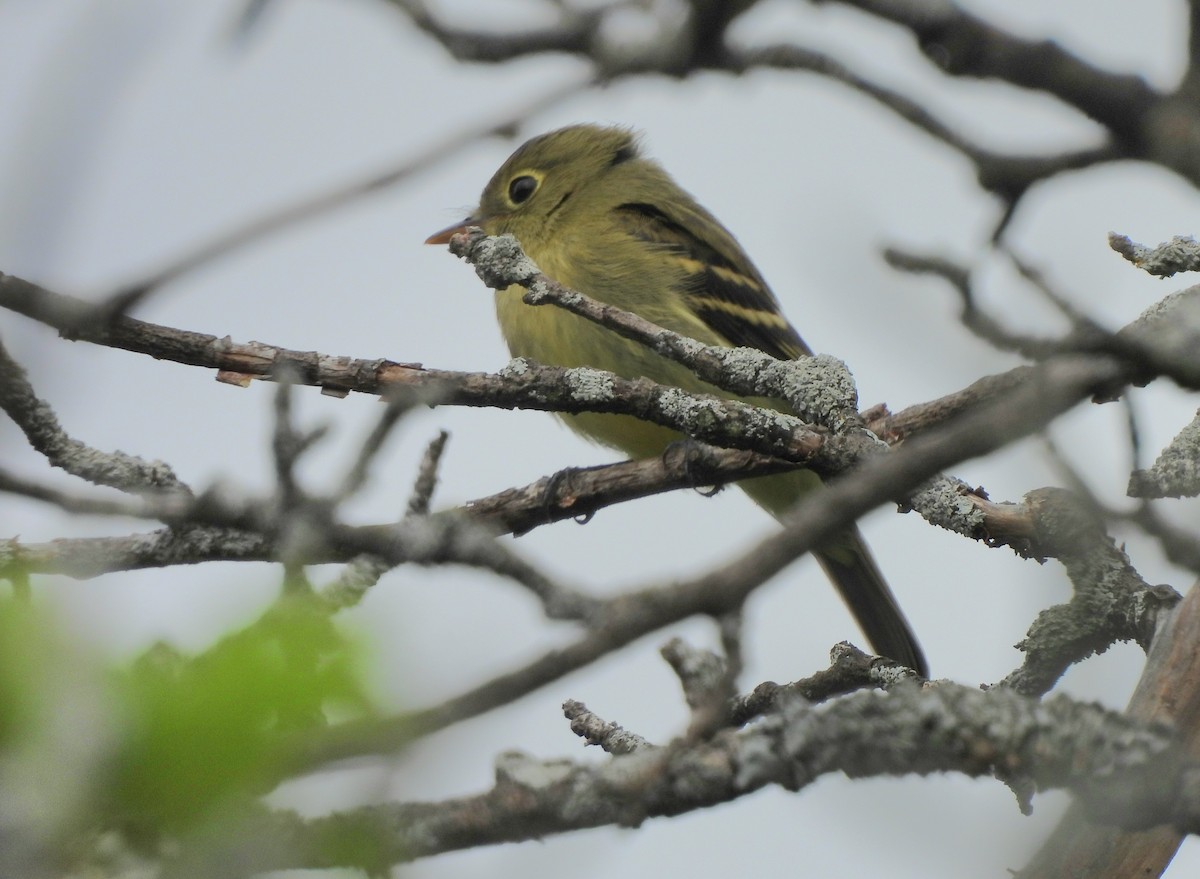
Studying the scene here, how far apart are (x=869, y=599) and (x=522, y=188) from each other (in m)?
3.30

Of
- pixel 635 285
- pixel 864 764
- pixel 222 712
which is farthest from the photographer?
pixel 635 285

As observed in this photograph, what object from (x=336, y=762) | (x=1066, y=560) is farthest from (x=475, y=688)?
(x=1066, y=560)

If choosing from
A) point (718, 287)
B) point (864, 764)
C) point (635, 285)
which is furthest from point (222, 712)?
point (718, 287)

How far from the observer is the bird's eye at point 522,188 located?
8.52 m

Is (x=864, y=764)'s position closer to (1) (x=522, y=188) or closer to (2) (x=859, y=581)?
(2) (x=859, y=581)

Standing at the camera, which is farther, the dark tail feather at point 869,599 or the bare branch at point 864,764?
the dark tail feather at point 869,599

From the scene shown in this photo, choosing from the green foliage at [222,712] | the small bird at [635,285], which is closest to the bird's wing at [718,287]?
the small bird at [635,285]

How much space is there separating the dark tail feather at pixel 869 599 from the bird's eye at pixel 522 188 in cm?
286

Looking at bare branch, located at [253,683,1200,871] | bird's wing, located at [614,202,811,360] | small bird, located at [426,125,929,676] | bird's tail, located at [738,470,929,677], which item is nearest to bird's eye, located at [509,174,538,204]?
small bird, located at [426,125,929,676]

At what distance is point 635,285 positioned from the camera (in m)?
7.32

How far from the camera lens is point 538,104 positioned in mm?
2342

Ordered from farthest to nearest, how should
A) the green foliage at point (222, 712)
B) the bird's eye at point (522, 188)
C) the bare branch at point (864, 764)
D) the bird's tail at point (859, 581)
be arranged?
the bird's eye at point (522, 188)
the bird's tail at point (859, 581)
the bare branch at point (864, 764)
the green foliage at point (222, 712)

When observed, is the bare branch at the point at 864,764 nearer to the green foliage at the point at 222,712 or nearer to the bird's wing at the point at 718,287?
the green foliage at the point at 222,712

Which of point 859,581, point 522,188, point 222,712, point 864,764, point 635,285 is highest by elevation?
point 522,188
